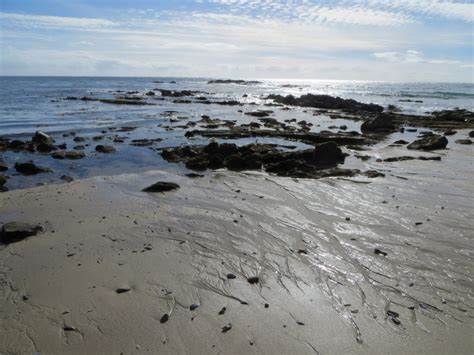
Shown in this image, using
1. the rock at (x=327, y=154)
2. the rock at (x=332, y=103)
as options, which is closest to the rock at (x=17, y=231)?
the rock at (x=327, y=154)

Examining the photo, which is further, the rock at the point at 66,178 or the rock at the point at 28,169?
the rock at the point at 28,169

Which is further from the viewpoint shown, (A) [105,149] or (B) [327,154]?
(A) [105,149]

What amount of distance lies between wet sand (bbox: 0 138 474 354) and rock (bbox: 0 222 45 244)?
0.79ft

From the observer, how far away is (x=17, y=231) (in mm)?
8531

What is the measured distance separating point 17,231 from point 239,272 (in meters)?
5.43

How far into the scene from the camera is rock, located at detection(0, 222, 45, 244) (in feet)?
27.6

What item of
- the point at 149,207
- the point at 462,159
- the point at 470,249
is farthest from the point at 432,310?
the point at 462,159

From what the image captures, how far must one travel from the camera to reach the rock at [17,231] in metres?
8.41

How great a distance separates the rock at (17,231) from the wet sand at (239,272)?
0.24 metres

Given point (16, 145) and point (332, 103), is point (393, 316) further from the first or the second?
point (332, 103)

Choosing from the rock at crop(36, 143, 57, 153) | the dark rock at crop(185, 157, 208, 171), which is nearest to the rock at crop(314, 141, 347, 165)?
the dark rock at crop(185, 157, 208, 171)

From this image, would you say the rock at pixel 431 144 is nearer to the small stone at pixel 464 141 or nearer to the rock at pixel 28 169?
the small stone at pixel 464 141

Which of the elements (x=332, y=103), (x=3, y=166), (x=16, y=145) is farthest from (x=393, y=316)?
(x=332, y=103)

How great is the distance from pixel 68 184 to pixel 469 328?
12.6m
